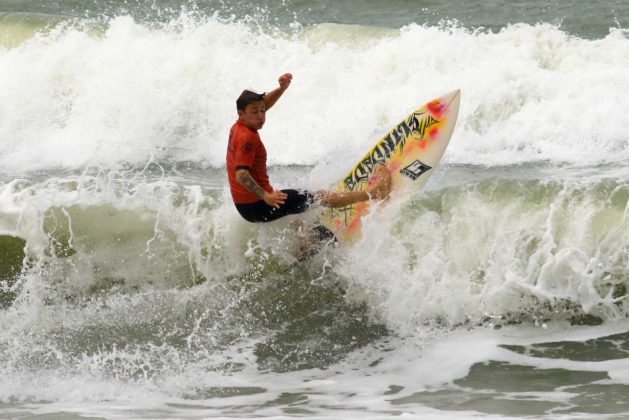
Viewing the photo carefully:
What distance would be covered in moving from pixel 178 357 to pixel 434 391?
5.63 ft

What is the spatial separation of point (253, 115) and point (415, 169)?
139cm

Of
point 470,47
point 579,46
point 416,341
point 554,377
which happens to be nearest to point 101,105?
point 470,47

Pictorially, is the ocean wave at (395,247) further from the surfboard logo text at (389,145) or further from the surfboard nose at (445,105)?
the surfboard nose at (445,105)

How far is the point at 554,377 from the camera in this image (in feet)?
19.9

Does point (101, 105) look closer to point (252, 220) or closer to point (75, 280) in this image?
point (75, 280)

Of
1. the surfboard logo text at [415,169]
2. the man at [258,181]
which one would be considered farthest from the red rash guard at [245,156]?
the surfboard logo text at [415,169]

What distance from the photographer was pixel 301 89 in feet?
38.3

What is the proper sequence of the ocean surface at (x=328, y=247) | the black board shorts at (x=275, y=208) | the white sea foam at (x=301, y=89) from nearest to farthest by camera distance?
the ocean surface at (x=328, y=247)
the black board shorts at (x=275, y=208)
the white sea foam at (x=301, y=89)

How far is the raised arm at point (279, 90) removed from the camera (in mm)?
6809

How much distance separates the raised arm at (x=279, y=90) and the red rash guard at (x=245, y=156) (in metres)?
0.40

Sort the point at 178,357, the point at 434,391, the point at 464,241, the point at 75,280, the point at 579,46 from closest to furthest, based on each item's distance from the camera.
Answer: the point at 434,391, the point at 178,357, the point at 464,241, the point at 75,280, the point at 579,46

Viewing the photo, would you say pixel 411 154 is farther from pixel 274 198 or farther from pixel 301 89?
pixel 301 89

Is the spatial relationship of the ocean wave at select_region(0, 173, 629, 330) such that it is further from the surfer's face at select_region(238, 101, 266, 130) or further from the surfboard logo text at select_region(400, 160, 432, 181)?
the surfer's face at select_region(238, 101, 266, 130)

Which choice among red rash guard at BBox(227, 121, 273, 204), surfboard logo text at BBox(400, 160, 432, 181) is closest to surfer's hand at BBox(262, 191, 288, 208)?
red rash guard at BBox(227, 121, 273, 204)
